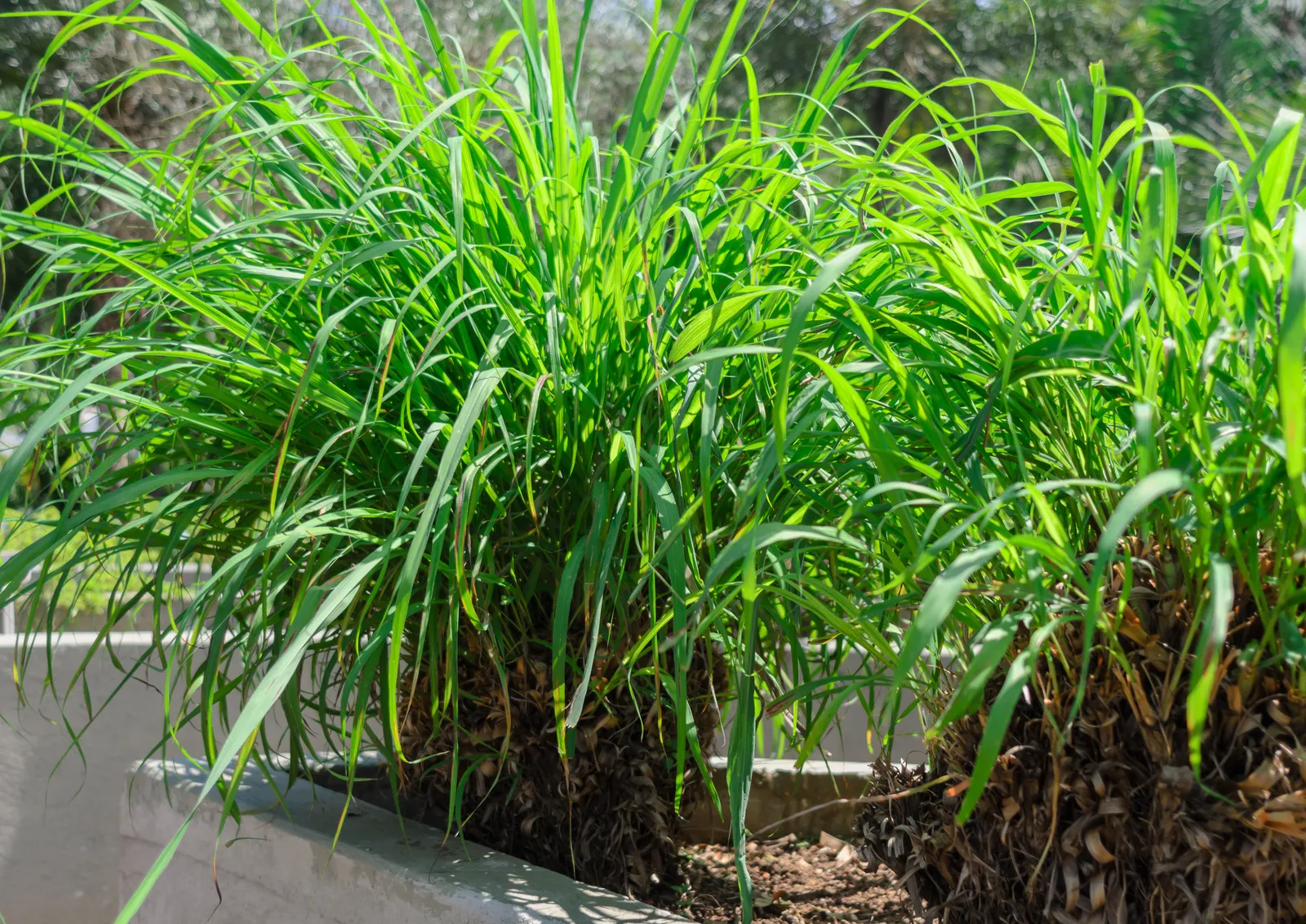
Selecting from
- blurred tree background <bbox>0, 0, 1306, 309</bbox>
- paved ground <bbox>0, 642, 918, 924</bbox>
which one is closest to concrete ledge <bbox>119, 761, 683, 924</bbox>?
paved ground <bbox>0, 642, 918, 924</bbox>

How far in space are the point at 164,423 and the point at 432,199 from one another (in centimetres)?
39

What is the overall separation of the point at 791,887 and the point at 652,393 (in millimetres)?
719

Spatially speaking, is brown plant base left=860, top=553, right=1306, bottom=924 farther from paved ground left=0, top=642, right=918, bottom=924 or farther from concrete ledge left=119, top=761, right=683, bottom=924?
paved ground left=0, top=642, right=918, bottom=924

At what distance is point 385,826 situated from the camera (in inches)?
51.6

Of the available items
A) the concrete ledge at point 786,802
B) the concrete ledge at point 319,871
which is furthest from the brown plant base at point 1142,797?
the concrete ledge at point 786,802

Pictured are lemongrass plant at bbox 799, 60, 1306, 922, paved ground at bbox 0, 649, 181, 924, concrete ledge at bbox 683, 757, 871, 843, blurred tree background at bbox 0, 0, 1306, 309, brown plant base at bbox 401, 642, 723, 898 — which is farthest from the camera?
blurred tree background at bbox 0, 0, 1306, 309

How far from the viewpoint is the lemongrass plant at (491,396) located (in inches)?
40.2

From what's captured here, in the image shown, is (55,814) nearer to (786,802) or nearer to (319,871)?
(319,871)

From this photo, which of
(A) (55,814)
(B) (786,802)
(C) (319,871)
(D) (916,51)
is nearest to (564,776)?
(C) (319,871)

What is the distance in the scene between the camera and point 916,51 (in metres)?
8.05

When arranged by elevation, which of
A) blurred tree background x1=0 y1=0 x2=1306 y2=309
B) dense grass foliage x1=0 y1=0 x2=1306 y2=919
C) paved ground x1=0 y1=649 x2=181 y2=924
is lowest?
paved ground x1=0 y1=649 x2=181 y2=924

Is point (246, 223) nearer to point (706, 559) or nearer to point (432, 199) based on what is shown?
point (432, 199)

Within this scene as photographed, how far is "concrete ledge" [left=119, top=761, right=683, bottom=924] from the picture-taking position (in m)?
1.07

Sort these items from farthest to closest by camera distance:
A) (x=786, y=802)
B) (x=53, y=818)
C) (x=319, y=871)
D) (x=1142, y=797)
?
1. (x=53, y=818)
2. (x=786, y=802)
3. (x=319, y=871)
4. (x=1142, y=797)
